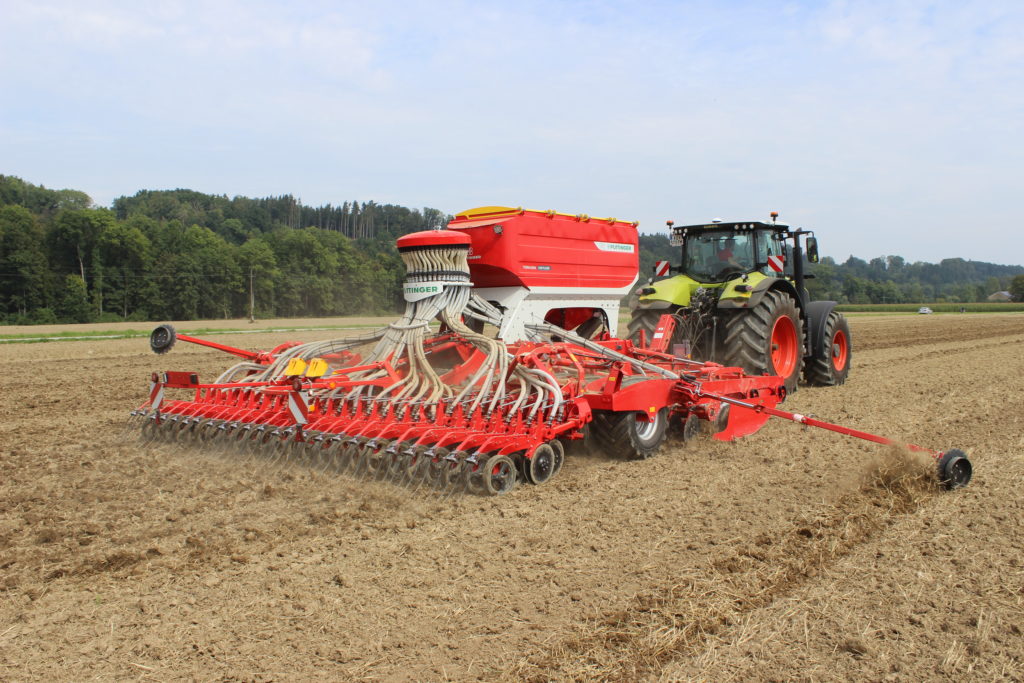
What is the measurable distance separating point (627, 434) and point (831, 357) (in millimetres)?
4896

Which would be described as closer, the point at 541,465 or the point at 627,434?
the point at 541,465

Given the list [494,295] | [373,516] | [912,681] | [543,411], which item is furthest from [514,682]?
[494,295]

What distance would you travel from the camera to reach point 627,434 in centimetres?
552

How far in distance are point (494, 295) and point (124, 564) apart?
12.9 ft

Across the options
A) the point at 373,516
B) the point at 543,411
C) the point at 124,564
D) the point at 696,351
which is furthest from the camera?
the point at 696,351

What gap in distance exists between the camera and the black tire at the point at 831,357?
918 cm

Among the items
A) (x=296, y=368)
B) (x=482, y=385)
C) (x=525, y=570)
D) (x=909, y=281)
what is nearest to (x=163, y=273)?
(x=296, y=368)

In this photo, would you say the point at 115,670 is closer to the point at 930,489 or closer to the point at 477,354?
the point at 477,354

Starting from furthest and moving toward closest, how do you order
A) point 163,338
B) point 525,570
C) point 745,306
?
point 745,306, point 163,338, point 525,570

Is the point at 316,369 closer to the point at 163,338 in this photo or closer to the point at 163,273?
the point at 163,338

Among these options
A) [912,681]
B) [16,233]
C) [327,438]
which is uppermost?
[16,233]

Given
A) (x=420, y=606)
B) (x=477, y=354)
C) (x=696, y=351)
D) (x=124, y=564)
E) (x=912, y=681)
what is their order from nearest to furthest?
1. (x=912, y=681)
2. (x=420, y=606)
3. (x=124, y=564)
4. (x=477, y=354)
5. (x=696, y=351)

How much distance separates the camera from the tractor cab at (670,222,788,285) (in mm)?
8531

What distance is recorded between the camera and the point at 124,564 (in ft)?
11.4
